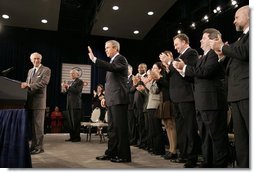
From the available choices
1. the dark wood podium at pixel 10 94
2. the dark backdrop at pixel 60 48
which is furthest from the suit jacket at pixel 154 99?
the dark wood podium at pixel 10 94

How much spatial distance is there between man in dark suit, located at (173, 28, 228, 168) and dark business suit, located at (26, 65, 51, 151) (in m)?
1.89

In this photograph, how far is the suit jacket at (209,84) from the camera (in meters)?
2.17

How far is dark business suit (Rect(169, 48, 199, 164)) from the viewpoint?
8.06ft

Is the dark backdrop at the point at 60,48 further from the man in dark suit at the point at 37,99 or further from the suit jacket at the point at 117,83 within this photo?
the suit jacket at the point at 117,83

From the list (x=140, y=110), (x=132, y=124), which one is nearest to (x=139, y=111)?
(x=140, y=110)

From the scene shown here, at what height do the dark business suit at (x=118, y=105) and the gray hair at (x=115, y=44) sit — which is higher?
the gray hair at (x=115, y=44)

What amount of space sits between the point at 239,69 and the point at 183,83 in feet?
2.69

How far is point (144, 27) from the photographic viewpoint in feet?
9.65

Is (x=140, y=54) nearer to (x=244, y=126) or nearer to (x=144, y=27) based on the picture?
(x=144, y=27)

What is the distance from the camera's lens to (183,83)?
8.55 ft

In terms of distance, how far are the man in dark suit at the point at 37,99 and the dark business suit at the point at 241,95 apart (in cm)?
230

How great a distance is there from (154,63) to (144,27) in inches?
19.5

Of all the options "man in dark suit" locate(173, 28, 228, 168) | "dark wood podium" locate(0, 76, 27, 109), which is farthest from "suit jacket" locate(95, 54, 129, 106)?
"dark wood podium" locate(0, 76, 27, 109)

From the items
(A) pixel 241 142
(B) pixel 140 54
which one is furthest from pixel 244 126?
(B) pixel 140 54
